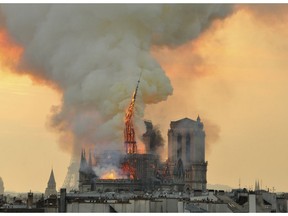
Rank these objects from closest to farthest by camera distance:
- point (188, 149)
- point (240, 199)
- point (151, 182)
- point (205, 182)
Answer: point (240, 199)
point (151, 182)
point (205, 182)
point (188, 149)

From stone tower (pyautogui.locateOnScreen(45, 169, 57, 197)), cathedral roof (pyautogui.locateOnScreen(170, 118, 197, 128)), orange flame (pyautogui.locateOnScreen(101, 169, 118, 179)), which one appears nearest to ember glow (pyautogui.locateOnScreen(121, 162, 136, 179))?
orange flame (pyautogui.locateOnScreen(101, 169, 118, 179))

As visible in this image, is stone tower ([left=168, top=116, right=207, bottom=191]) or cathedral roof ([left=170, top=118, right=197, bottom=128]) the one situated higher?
cathedral roof ([left=170, top=118, right=197, bottom=128])

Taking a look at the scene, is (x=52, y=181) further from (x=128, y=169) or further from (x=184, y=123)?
(x=184, y=123)

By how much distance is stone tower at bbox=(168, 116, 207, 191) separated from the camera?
14200cm

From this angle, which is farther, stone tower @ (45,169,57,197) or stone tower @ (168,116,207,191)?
stone tower @ (168,116,207,191)

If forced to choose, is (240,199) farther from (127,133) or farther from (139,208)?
(127,133)

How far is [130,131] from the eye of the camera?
112 m

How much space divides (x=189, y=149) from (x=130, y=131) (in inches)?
1719

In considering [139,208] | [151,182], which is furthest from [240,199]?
[151,182]

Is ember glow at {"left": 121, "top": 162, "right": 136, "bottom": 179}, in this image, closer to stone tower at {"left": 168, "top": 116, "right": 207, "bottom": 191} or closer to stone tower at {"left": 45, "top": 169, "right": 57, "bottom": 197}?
stone tower at {"left": 45, "top": 169, "right": 57, "bottom": 197}

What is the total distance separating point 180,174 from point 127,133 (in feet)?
77.4

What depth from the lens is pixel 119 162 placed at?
116m

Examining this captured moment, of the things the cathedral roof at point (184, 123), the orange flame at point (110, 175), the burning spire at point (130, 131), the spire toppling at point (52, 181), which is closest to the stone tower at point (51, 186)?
the spire toppling at point (52, 181)

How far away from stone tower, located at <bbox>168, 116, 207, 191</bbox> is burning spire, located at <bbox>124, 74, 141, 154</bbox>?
838 inches
